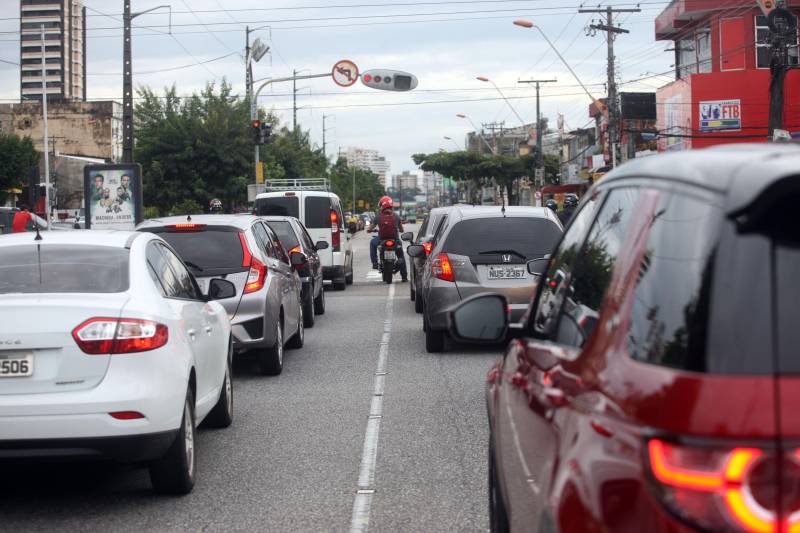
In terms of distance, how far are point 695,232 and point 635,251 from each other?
1.06 feet

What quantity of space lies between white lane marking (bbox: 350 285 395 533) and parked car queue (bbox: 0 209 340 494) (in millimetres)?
994

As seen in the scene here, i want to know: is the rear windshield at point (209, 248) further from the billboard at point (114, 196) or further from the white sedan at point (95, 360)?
the billboard at point (114, 196)

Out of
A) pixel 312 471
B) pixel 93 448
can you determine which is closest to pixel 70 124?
pixel 312 471

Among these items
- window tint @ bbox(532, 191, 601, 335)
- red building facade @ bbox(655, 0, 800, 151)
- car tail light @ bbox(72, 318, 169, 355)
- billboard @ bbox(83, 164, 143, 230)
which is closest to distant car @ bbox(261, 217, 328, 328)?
billboard @ bbox(83, 164, 143, 230)

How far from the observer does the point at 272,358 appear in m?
10.9

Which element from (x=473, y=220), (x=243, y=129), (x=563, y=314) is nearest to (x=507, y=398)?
(x=563, y=314)

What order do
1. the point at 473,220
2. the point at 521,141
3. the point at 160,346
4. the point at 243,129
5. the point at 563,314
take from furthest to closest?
the point at 521,141
the point at 243,129
the point at 473,220
the point at 160,346
the point at 563,314

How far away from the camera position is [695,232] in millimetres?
2287

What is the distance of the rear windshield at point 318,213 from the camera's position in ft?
76.1

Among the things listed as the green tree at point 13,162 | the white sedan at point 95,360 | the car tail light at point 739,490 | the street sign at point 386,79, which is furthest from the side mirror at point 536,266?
the green tree at point 13,162

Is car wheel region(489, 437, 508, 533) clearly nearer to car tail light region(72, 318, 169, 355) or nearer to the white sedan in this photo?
the white sedan

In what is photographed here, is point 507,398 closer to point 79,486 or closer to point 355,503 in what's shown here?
point 355,503

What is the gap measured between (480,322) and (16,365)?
9.03 ft

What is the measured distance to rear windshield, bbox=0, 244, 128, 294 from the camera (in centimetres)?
628
